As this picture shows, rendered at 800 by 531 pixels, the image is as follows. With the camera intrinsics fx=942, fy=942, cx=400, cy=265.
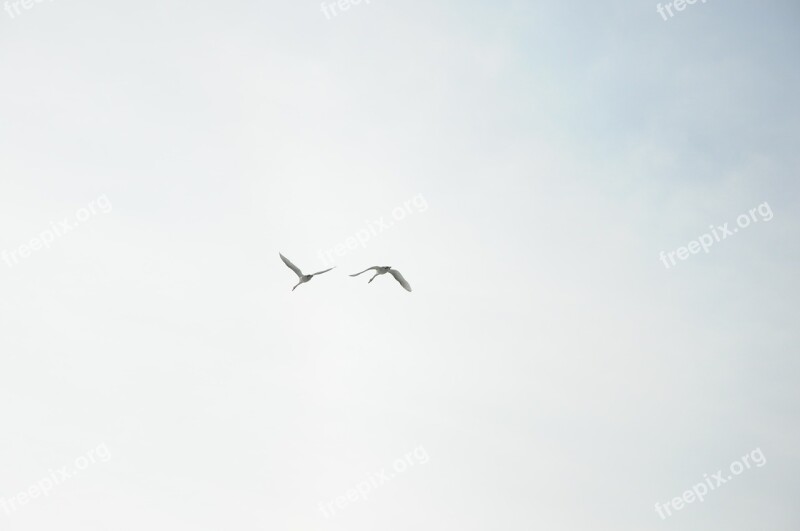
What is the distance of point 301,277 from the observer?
6203cm

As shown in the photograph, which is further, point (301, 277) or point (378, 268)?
point (301, 277)

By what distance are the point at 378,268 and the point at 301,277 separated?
22.5ft

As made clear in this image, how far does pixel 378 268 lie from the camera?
189 ft
